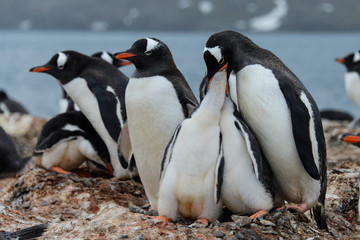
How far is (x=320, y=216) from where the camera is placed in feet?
13.8

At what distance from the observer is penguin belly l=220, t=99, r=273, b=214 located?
3.75 meters

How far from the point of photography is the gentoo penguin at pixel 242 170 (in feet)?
12.3

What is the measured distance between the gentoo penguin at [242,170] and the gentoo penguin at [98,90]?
1.97m

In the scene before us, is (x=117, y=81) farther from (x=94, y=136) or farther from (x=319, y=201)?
(x=319, y=201)

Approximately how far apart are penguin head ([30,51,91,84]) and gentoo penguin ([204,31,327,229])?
2211mm

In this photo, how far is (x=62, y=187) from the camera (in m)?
5.54

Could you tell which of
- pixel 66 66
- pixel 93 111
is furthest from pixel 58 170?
pixel 66 66

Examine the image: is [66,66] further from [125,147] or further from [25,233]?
[25,233]

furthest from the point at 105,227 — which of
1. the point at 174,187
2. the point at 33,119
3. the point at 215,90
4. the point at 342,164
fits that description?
the point at 33,119

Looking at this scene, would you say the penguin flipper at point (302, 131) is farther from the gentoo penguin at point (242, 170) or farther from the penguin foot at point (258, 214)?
the penguin foot at point (258, 214)

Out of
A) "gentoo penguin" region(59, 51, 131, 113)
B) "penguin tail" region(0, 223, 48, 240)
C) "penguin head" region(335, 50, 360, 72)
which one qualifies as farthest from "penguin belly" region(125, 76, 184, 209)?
"penguin head" region(335, 50, 360, 72)

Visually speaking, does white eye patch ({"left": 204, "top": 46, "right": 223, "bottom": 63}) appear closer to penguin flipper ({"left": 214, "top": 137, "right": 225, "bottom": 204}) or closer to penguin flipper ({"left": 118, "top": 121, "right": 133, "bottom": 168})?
penguin flipper ({"left": 214, "top": 137, "right": 225, "bottom": 204})

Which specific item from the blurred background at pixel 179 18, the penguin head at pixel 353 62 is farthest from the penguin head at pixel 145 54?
the blurred background at pixel 179 18

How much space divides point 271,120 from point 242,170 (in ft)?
1.40
